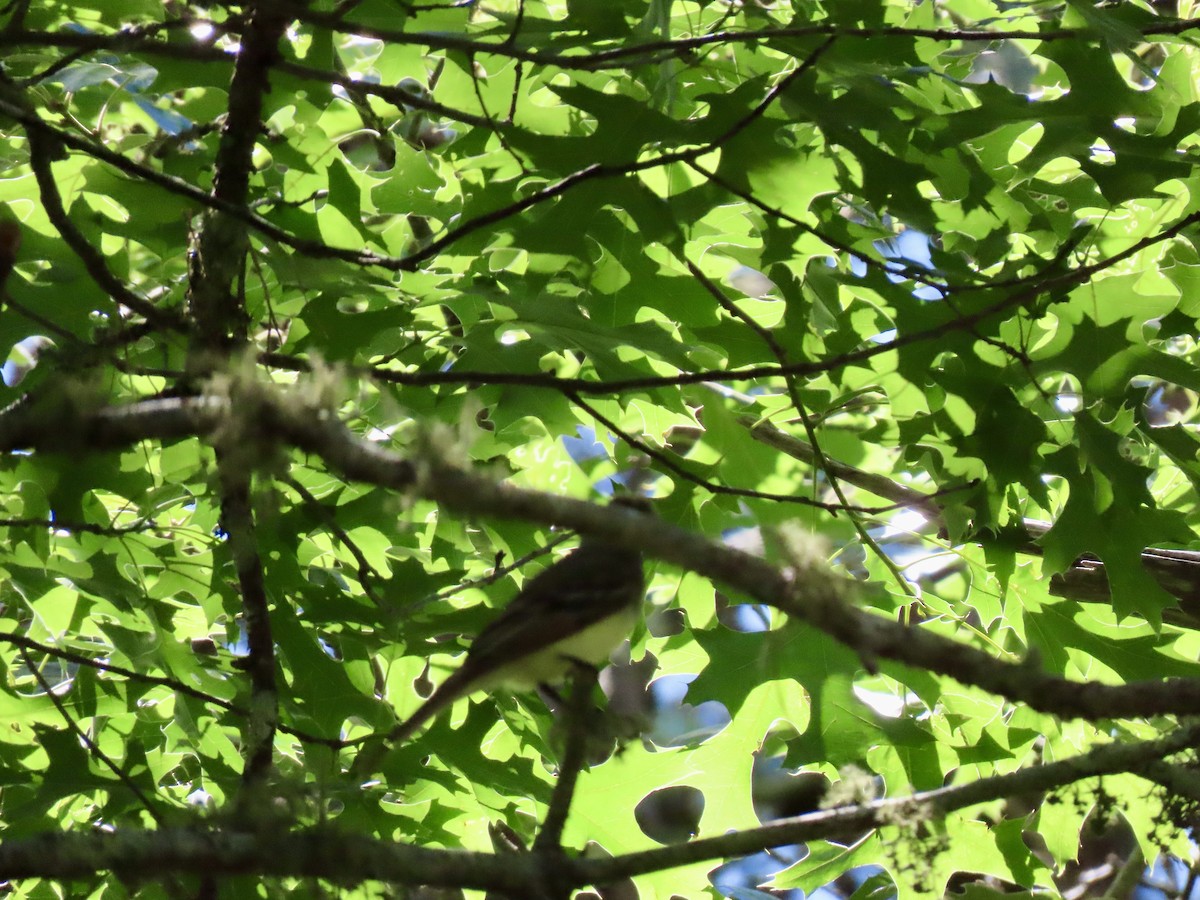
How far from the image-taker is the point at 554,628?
256 cm

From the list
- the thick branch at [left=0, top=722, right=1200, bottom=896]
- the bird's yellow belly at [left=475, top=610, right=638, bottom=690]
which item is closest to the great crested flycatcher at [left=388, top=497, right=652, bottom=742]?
the bird's yellow belly at [left=475, top=610, right=638, bottom=690]

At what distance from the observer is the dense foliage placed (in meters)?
2.94

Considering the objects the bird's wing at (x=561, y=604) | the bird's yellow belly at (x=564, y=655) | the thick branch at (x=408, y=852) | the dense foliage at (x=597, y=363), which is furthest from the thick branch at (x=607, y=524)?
the bird's yellow belly at (x=564, y=655)

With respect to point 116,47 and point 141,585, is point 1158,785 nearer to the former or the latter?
point 116,47

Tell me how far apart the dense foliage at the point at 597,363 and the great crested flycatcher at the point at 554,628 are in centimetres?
12

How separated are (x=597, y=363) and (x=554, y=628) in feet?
2.80

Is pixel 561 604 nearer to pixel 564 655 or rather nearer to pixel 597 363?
pixel 564 655

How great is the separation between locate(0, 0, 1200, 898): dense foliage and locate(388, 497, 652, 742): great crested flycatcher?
0.40 feet

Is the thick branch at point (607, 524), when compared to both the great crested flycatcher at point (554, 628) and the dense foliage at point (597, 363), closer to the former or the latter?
the dense foliage at point (597, 363)

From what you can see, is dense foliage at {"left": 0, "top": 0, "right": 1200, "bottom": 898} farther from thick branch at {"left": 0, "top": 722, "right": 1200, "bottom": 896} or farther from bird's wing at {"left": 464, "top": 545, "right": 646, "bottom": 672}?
thick branch at {"left": 0, "top": 722, "right": 1200, "bottom": 896}

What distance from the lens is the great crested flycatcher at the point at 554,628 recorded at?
8.20ft

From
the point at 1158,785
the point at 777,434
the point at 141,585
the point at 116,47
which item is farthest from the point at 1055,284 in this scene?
the point at 141,585

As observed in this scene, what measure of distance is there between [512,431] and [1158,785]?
226 cm

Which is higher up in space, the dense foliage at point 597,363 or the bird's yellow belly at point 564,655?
the dense foliage at point 597,363
